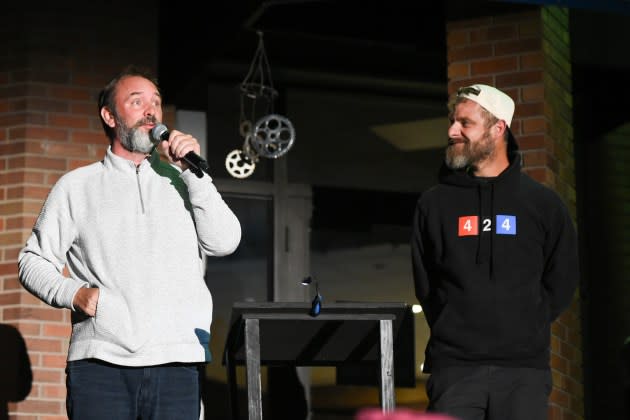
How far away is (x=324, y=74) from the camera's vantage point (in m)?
9.29

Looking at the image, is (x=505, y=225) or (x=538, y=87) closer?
A: (x=505, y=225)

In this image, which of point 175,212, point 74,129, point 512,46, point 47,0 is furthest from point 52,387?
point 512,46

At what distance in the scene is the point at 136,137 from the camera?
175 inches

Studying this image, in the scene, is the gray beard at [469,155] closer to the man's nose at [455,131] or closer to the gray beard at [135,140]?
the man's nose at [455,131]

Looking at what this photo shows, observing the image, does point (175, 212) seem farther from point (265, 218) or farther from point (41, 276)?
point (265, 218)

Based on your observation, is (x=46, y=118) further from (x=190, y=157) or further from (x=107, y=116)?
Result: (x=190, y=157)

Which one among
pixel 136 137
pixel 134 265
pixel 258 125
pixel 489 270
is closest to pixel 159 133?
pixel 136 137

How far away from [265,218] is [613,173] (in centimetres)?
284

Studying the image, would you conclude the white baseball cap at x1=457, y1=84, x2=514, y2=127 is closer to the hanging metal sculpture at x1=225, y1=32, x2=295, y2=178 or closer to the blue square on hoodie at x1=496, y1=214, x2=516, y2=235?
the blue square on hoodie at x1=496, y1=214, x2=516, y2=235

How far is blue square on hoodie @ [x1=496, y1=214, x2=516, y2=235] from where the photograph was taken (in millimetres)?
4551

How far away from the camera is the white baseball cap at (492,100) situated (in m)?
4.76

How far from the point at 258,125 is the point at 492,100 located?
3528 mm

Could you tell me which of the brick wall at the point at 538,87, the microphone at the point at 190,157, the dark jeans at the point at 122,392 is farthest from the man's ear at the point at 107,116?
the brick wall at the point at 538,87

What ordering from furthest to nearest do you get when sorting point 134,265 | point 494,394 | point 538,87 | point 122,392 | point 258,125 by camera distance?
point 258,125 → point 538,87 → point 494,394 → point 134,265 → point 122,392
